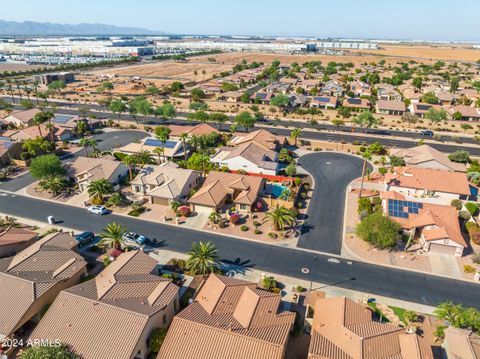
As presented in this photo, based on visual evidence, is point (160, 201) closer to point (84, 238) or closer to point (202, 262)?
point (84, 238)

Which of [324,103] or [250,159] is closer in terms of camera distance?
[250,159]

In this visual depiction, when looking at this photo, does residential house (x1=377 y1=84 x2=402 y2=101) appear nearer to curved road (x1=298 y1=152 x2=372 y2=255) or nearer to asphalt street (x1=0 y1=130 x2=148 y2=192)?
curved road (x1=298 y1=152 x2=372 y2=255)

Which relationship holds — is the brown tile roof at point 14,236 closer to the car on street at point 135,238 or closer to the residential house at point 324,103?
the car on street at point 135,238

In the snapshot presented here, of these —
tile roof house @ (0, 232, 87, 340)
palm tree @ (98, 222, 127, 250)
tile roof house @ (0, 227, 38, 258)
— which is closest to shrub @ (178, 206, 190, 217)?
palm tree @ (98, 222, 127, 250)

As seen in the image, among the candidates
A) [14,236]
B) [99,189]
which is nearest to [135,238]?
[99,189]

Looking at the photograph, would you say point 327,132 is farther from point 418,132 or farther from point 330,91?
point 330,91

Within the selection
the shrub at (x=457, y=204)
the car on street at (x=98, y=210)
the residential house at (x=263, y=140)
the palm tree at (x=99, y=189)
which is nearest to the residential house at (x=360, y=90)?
the residential house at (x=263, y=140)

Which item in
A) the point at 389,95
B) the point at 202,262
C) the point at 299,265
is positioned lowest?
the point at 299,265
